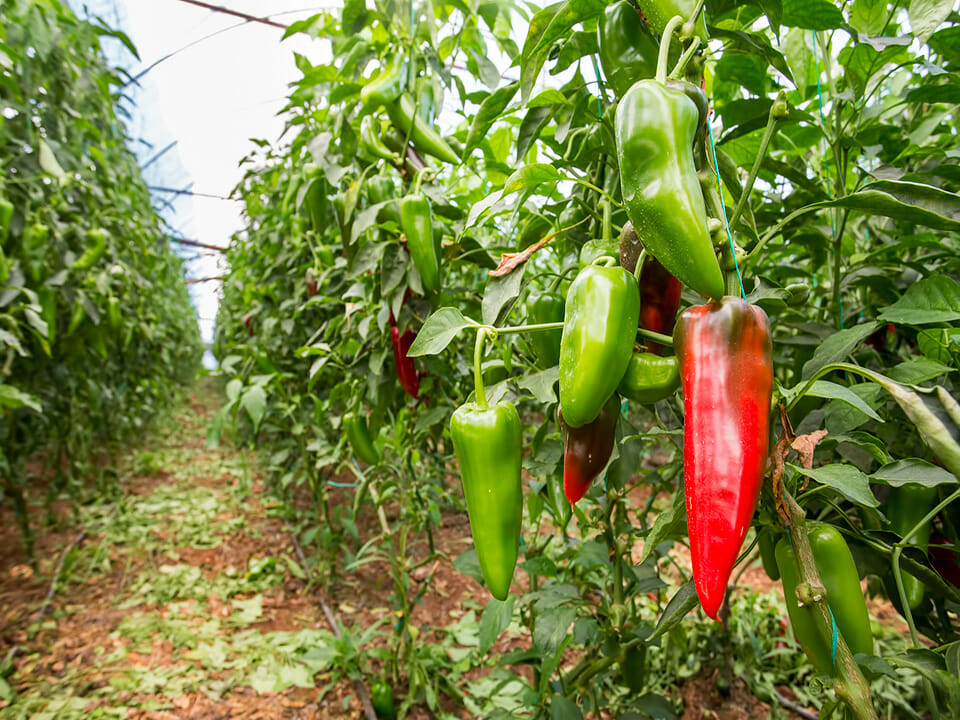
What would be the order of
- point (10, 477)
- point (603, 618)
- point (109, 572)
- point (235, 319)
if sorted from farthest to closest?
point (235, 319) < point (109, 572) < point (10, 477) < point (603, 618)

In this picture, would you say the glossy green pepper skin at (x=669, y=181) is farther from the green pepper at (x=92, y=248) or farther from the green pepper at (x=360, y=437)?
the green pepper at (x=92, y=248)

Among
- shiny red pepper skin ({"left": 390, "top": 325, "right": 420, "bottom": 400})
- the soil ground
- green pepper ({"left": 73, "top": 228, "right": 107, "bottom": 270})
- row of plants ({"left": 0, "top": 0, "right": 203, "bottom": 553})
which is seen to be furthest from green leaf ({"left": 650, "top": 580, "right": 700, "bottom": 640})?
green pepper ({"left": 73, "top": 228, "right": 107, "bottom": 270})

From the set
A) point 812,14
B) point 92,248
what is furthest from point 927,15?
point 92,248

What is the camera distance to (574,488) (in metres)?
0.57

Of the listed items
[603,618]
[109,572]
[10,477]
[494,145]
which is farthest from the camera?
[109,572]

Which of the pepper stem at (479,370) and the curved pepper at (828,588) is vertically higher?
the pepper stem at (479,370)

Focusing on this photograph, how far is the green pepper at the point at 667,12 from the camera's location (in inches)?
18.9

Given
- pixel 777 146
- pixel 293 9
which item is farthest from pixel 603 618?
pixel 293 9

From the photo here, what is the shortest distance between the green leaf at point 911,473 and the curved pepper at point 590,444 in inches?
9.9

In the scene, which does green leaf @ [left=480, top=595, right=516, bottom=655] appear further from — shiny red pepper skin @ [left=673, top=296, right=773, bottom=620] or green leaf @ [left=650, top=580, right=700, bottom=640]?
shiny red pepper skin @ [left=673, top=296, right=773, bottom=620]

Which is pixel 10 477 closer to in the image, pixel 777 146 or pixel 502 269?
pixel 502 269

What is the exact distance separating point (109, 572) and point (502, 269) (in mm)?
2810

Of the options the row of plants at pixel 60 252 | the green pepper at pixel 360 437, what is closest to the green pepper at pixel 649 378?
the green pepper at pixel 360 437

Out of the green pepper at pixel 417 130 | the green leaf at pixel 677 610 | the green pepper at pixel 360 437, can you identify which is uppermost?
the green pepper at pixel 417 130
